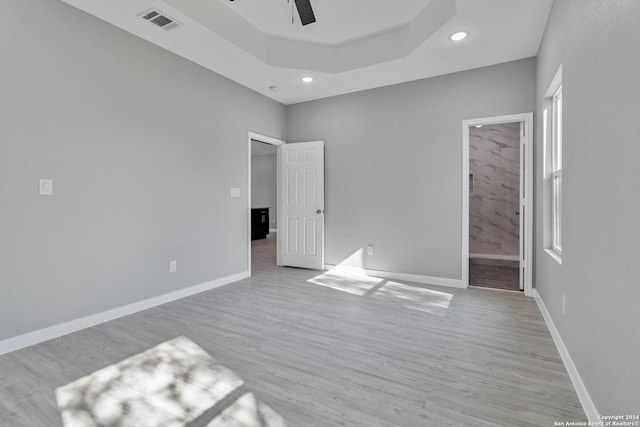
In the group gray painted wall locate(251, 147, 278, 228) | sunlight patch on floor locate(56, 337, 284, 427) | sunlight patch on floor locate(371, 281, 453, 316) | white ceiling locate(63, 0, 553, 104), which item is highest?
white ceiling locate(63, 0, 553, 104)

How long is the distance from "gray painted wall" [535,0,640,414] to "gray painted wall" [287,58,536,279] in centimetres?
162

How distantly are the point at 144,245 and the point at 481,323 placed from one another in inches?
135

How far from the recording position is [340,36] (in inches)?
148

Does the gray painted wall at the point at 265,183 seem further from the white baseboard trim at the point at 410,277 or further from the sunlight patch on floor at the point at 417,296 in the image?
the sunlight patch on floor at the point at 417,296

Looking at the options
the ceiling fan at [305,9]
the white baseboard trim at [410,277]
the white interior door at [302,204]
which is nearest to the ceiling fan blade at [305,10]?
the ceiling fan at [305,9]

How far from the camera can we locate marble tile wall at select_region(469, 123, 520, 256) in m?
5.95

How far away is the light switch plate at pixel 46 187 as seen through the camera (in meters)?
2.52

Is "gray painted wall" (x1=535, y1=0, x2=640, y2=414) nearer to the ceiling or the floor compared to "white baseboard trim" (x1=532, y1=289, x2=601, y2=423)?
nearer to the ceiling

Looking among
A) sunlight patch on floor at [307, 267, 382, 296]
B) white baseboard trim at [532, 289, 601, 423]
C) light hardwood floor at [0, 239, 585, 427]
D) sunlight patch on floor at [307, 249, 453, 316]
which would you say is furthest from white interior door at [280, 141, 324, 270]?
white baseboard trim at [532, 289, 601, 423]

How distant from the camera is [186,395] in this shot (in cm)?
178

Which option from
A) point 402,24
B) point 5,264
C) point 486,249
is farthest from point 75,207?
point 486,249

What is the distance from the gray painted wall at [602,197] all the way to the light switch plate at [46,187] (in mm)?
3651

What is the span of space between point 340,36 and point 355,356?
3518 mm

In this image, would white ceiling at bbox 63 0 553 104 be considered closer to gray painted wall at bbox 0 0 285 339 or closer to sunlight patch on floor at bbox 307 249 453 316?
gray painted wall at bbox 0 0 285 339
